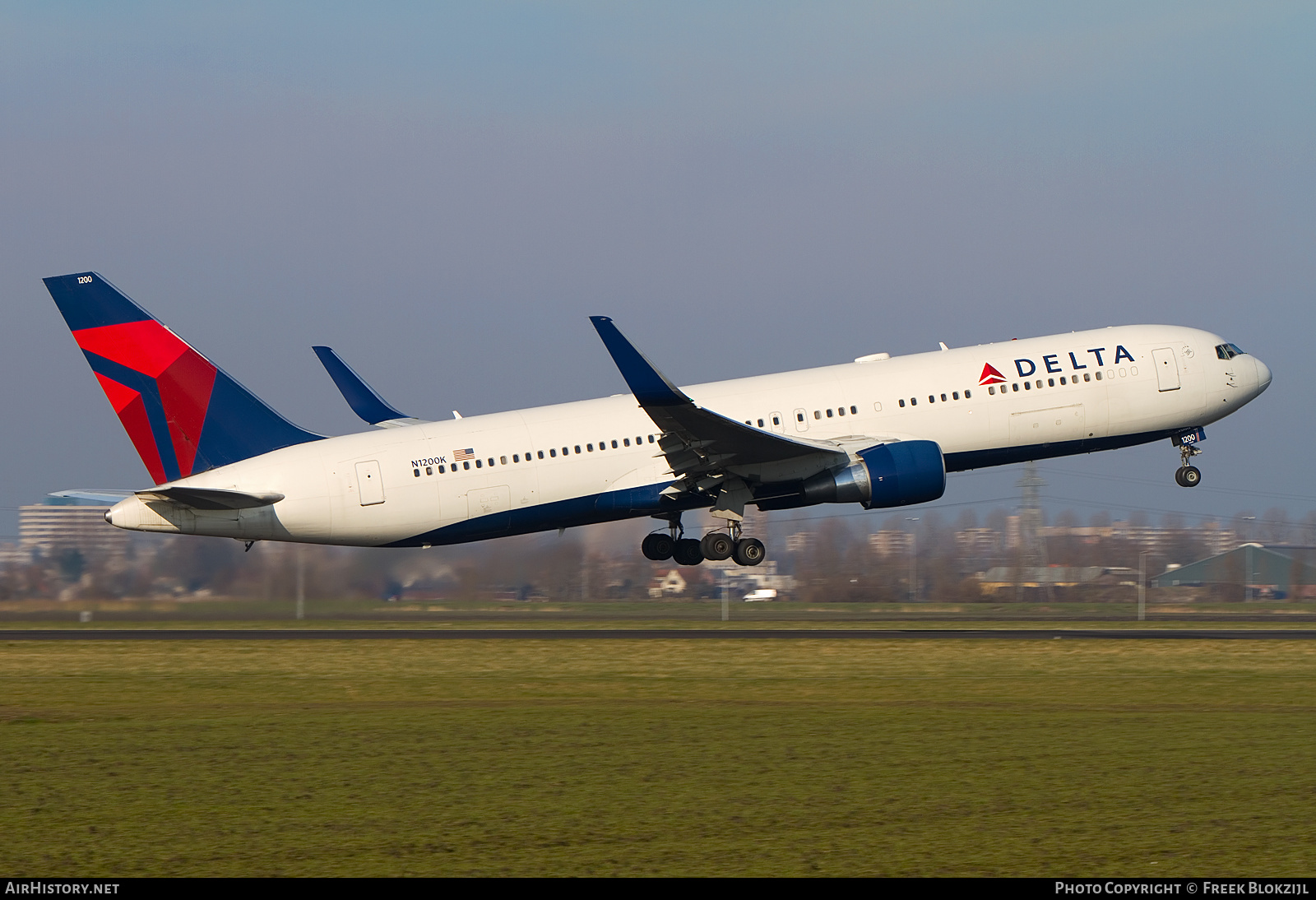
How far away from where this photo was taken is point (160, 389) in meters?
37.6

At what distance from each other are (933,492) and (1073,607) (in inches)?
1355

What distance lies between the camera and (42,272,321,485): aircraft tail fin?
37469mm

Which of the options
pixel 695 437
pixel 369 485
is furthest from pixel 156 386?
pixel 695 437

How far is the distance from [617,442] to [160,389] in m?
12.6

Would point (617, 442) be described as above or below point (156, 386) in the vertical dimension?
below

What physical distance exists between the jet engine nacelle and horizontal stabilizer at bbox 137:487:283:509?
15.3m

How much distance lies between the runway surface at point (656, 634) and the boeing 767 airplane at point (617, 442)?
3.25 metres

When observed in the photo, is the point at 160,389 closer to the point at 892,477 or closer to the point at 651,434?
the point at 651,434

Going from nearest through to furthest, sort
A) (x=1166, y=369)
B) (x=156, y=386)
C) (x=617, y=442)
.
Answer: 1. (x=156, y=386)
2. (x=617, y=442)
3. (x=1166, y=369)

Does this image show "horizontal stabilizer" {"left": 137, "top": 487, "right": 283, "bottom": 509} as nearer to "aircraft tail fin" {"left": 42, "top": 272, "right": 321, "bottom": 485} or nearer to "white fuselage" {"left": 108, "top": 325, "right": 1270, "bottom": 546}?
"white fuselage" {"left": 108, "top": 325, "right": 1270, "bottom": 546}

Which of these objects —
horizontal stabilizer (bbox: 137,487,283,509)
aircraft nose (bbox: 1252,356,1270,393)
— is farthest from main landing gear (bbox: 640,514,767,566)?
aircraft nose (bbox: 1252,356,1270,393)
